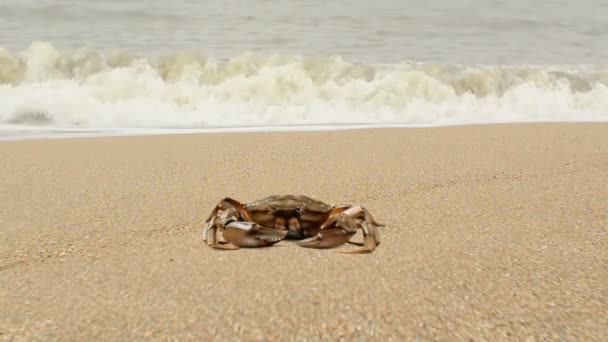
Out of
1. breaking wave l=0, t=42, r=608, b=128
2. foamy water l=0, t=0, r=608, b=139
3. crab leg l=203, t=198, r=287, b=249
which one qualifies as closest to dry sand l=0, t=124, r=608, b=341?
crab leg l=203, t=198, r=287, b=249

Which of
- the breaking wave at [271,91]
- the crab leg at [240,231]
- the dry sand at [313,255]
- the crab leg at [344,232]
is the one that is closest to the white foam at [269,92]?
the breaking wave at [271,91]

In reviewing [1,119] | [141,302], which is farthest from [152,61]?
[141,302]

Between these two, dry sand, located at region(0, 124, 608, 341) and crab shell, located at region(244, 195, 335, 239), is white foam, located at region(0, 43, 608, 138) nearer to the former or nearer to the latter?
dry sand, located at region(0, 124, 608, 341)

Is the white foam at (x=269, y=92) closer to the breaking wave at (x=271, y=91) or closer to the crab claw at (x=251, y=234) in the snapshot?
the breaking wave at (x=271, y=91)

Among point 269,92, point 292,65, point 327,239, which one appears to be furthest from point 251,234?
point 292,65

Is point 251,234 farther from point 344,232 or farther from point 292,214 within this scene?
point 344,232
